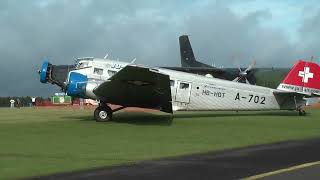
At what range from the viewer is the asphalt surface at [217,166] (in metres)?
9.48

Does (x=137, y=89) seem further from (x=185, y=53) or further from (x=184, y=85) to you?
(x=185, y=53)

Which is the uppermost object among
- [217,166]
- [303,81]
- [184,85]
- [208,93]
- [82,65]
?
[82,65]

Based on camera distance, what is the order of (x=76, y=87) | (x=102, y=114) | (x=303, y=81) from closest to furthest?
(x=76, y=87) < (x=102, y=114) < (x=303, y=81)

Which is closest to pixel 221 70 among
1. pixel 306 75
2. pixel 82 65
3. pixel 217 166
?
pixel 306 75

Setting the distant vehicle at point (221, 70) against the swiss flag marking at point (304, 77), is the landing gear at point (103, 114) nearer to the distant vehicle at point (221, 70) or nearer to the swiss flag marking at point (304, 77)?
the swiss flag marking at point (304, 77)

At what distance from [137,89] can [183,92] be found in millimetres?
4059

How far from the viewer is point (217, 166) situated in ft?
34.9

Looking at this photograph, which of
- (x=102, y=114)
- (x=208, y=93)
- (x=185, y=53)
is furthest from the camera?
(x=185, y=53)

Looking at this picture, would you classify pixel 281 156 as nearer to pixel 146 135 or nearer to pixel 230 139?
pixel 230 139

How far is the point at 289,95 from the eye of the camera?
1128 inches

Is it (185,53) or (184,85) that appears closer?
(184,85)

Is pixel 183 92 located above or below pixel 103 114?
above

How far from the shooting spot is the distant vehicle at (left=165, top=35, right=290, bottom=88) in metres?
55.3

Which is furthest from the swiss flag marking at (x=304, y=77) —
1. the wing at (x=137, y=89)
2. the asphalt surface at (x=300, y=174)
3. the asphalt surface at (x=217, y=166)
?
the asphalt surface at (x=300, y=174)
